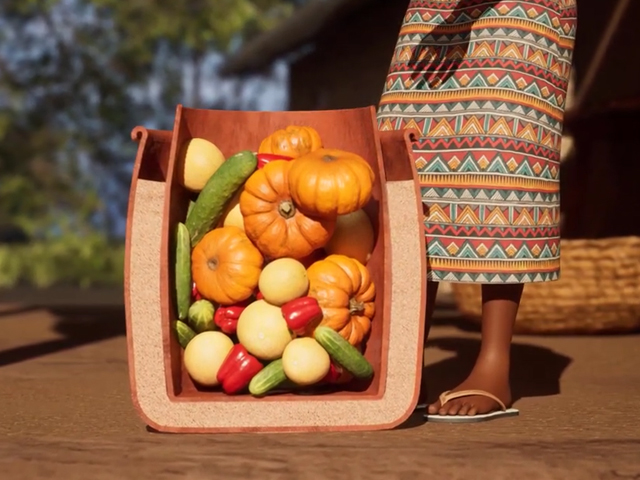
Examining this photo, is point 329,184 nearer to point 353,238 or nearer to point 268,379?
point 353,238

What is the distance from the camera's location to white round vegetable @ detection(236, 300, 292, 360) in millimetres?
2635

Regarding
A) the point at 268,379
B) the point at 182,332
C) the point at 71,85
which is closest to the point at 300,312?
the point at 268,379

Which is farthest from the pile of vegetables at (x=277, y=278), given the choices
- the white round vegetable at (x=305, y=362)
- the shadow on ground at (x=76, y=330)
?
the shadow on ground at (x=76, y=330)

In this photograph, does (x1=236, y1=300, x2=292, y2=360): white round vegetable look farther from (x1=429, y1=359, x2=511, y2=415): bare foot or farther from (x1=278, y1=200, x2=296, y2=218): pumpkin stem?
(x1=429, y1=359, x2=511, y2=415): bare foot

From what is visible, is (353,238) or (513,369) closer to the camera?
(353,238)

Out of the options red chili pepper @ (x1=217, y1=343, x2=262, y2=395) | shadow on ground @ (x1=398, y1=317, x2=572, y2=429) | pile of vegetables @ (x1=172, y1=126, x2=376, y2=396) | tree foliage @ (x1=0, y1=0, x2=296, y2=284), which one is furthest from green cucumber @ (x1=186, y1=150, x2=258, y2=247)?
tree foliage @ (x1=0, y1=0, x2=296, y2=284)

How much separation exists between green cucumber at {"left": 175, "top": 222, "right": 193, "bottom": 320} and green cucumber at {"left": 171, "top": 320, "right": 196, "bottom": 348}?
0.03 m

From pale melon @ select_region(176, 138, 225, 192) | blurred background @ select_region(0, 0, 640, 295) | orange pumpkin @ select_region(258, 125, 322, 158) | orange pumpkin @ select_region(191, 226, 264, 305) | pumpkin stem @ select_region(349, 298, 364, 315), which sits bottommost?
pumpkin stem @ select_region(349, 298, 364, 315)

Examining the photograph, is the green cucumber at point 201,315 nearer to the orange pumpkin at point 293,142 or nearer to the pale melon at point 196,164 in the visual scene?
the pale melon at point 196,164

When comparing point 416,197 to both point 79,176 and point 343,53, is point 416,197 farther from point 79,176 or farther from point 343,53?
point 79,176

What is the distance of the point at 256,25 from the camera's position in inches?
862

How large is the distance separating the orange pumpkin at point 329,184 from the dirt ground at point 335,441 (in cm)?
59

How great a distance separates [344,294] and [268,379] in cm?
30

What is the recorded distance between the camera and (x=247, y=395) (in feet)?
8.66
